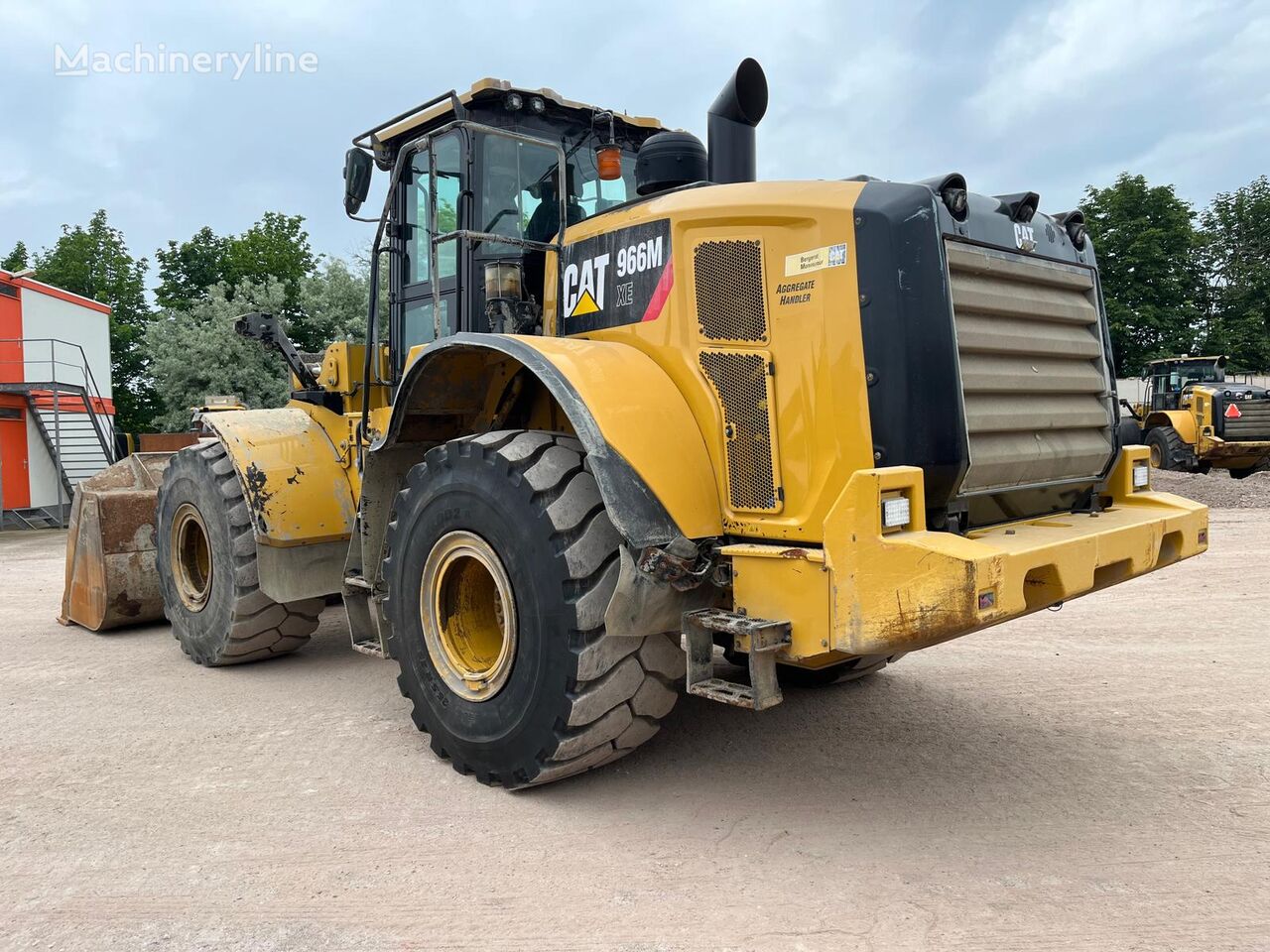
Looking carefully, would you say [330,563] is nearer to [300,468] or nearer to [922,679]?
[300,468]

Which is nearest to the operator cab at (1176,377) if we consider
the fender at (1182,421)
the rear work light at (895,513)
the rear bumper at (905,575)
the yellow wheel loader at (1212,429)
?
the yellow wheel loader at (1212,429)

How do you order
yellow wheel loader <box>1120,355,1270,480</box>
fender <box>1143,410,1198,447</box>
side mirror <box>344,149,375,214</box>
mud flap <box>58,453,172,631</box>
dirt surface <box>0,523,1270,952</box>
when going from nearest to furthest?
dirt surface <box>0,523,1270,952</box>
side mirror <box>344,149,375,214</box>
mud flap <box>58,453,172,631</box>
yellow wheel loader <box>1120,355,1270,480</box>
fender <box>1143,410,1198,447</box>

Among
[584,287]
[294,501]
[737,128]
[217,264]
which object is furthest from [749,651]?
[217,264]

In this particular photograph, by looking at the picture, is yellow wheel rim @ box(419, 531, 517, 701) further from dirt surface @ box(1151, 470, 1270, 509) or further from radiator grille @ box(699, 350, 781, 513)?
dirt surface @ box(1151, 470, 1270, 509)

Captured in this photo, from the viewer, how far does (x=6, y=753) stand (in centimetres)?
462

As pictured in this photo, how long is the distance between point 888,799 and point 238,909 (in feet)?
7.75

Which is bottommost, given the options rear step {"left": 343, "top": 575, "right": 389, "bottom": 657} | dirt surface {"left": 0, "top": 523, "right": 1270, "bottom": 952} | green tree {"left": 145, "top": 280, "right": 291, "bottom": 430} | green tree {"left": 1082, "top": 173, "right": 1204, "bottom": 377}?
dirt surface {"left": 0, "top": 523, "right": 1270, "bottom": 952}

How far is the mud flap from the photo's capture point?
729cm

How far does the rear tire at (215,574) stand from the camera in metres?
5.90

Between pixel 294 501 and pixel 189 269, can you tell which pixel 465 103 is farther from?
pixel 189 269

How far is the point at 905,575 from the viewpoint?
3.06 m

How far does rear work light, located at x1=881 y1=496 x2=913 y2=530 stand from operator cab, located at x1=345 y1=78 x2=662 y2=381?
211cm

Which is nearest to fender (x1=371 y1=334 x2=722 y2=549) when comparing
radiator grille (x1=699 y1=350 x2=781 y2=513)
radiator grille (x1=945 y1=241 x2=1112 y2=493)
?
radiator grille (x1=699 y1=350 x2=781 y2=513)

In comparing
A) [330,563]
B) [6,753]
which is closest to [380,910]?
[6,753]
